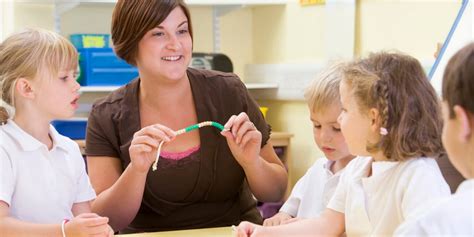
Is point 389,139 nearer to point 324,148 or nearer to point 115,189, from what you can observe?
point 324,148

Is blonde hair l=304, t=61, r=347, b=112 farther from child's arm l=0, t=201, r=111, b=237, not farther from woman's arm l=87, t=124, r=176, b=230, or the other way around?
child's arm l=0, t=201, r=111, b=237

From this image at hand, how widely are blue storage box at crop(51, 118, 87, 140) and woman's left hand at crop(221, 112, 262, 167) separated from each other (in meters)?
1.73

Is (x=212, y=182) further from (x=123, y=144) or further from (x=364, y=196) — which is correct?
(x=364, y=196)

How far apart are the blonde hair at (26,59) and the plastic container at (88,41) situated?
1.87 m

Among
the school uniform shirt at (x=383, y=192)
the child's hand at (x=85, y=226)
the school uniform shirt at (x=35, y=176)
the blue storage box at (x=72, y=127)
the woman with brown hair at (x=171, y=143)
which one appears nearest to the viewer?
the school uniform shirt at (x=383, y=192)

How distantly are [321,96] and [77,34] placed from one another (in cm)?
215

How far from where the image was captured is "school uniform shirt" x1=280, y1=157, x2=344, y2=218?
5.63 feet

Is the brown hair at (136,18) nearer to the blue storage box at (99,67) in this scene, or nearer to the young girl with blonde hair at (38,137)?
the young girl with blonde hair at (38,137)

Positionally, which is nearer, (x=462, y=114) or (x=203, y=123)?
(x=462, y=114)

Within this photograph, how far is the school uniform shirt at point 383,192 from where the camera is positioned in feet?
4.00

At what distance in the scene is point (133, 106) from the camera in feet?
6.32

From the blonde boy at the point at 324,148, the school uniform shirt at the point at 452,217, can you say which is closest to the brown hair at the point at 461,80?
the school uniform shirt at the point at 452,217

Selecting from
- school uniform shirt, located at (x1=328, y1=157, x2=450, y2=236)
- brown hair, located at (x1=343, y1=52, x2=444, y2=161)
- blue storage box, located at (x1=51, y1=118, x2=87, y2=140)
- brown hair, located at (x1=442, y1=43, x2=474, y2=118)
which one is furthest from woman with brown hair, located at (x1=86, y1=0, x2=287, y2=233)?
blue storage box, located at (x1=51, y1=118, x2=87, y2=140)

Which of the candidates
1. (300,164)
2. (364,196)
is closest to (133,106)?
(364,196)
